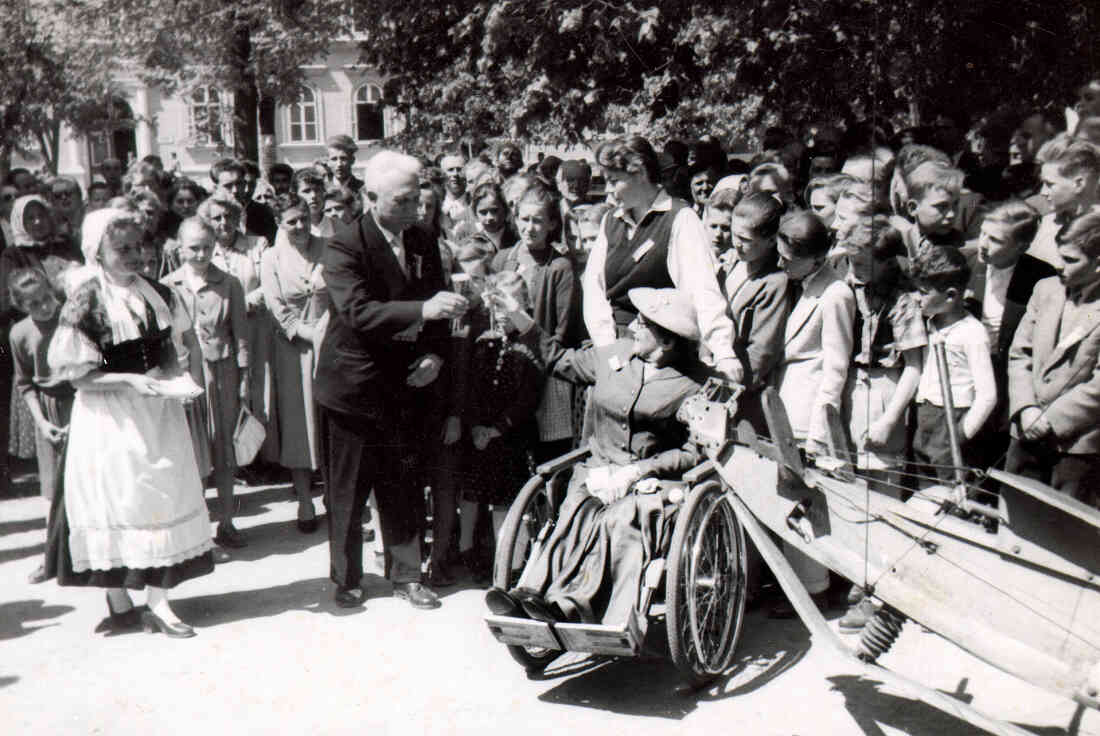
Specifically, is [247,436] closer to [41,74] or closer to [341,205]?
[341,205]

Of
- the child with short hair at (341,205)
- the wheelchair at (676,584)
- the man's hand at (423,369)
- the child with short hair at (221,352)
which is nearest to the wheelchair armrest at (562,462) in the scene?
the wheelchair at (676,584)

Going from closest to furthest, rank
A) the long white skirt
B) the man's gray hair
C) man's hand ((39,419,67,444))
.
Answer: the long white skirt, the man's gray hair, man's hand ((39,419,67,444))

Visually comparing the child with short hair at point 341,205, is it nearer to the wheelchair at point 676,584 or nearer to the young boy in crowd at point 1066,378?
the wheelchair at point 676,584

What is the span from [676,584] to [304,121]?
55.9ft

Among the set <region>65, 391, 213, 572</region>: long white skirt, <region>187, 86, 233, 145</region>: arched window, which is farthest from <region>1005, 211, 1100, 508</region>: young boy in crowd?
<region>187, 86, 233, 145</region>: arched window

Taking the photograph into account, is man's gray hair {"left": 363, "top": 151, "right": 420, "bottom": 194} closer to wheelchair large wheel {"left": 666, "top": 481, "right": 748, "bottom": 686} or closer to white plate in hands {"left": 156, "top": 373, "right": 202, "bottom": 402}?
white plate in hands {"left": 156, "top": 373, "right": 202, "bottom": 402}

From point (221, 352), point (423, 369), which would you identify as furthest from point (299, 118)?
point (423, 369)

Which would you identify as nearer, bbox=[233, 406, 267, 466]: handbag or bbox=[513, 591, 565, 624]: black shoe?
bbox=[513, 591, 565, 624]: black shoe

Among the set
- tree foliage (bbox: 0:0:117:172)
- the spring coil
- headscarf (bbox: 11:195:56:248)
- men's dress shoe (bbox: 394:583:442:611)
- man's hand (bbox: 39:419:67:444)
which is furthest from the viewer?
tree foliage (bbox: 0:0:117:172)

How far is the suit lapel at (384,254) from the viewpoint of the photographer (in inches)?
216

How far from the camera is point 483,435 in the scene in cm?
592

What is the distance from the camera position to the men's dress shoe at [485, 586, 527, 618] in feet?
14.4

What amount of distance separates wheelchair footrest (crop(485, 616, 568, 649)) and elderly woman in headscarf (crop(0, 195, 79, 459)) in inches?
185

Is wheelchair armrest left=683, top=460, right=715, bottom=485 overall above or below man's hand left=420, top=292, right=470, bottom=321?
below
